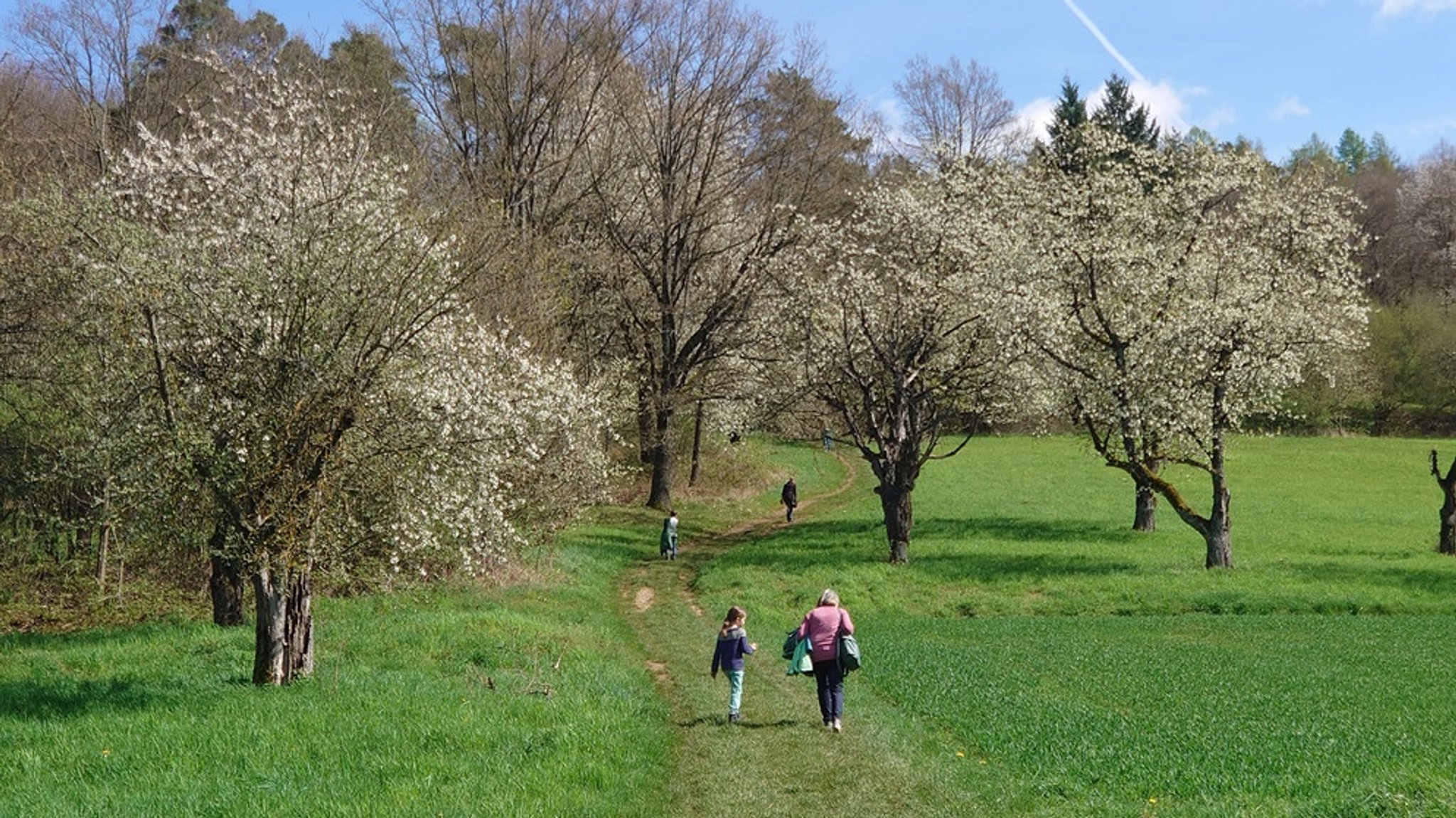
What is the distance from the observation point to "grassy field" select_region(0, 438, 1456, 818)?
13.2 meters

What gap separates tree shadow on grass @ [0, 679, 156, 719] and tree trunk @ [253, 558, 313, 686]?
181cm

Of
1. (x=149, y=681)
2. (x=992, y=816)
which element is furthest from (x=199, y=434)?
(x=992, y=816)

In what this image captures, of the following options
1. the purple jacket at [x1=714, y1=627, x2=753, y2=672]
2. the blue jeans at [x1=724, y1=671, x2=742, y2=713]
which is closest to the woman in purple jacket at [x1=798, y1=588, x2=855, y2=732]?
the purple jacket at [x1=714, y1=627, x2=753, y2=672]

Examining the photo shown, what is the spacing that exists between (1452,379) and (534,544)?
8049 centimetres

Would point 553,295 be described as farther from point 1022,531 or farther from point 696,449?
point 1022,531

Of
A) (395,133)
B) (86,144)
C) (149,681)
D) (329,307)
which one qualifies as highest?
(395,133)

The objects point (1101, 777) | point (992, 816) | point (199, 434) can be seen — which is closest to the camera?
point (992, 816)

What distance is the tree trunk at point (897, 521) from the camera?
38250 millimetres

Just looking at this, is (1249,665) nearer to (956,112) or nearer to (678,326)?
(678,326)

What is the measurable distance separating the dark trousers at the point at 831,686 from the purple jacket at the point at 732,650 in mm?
1315

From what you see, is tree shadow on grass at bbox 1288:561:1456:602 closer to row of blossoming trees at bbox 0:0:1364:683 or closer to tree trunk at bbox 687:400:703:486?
row of blossoming trees at bbox 0:0:1364:683

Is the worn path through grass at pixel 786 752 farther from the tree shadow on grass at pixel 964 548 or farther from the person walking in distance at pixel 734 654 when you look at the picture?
the tree shadow on grass at pixel 964 548

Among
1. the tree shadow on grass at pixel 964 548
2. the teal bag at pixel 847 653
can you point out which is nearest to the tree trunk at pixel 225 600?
the teal bag at pixel 847 653

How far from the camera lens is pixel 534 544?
31.9m
